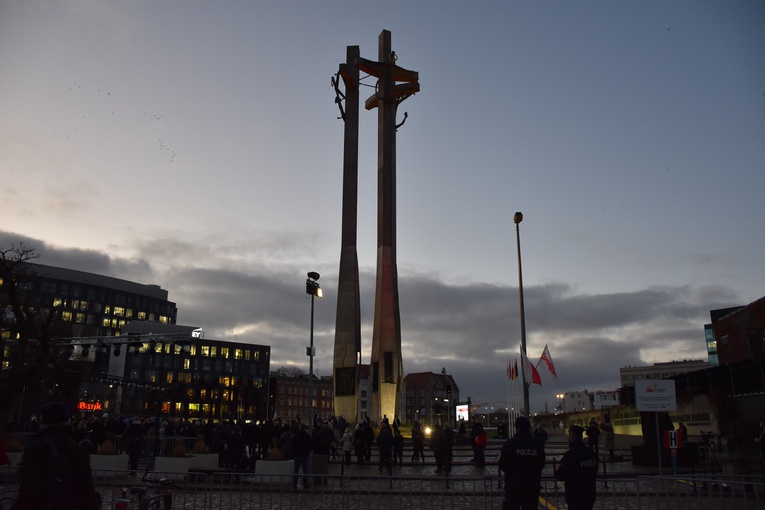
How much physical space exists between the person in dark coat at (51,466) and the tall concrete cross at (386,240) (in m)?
40.5

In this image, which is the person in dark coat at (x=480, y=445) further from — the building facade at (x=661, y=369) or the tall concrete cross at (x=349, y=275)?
the building facade at (x=661, y=369)

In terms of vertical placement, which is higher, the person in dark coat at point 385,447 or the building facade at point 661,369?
the building facade at point 661,369

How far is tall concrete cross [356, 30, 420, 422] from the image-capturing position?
4650cm

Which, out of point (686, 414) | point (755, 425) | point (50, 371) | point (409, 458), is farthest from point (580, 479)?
point (50, 371)

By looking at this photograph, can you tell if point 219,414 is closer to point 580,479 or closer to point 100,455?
point 100,455

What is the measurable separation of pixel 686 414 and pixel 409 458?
55.6ft

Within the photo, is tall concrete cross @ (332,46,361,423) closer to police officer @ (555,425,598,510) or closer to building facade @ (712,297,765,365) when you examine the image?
building facade @ (712,297,765,365)

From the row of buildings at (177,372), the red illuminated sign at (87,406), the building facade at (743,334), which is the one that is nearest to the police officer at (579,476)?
the building facade at (743,334)

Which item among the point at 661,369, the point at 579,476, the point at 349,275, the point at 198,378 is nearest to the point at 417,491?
the point at 579,476

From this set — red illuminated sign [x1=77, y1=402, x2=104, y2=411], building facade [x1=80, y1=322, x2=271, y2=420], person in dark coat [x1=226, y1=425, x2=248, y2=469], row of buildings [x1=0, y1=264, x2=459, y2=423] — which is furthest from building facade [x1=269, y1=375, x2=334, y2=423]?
person in dark coat [x1=226, y1=425, x2=248, y2=469]

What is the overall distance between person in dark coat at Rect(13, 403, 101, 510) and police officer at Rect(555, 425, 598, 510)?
6032 millimetres

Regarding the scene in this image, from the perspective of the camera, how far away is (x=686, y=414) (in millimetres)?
38062

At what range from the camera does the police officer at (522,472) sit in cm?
883

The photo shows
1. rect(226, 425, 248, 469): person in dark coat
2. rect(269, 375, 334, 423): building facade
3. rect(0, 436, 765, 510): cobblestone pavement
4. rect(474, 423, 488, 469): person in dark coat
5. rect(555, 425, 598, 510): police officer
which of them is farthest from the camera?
rect(269, 375, 334, 423): building facade
